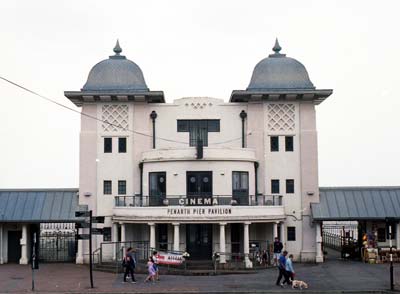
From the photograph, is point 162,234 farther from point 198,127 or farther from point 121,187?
point 198,127

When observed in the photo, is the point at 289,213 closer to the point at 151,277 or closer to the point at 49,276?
the point at 151,277

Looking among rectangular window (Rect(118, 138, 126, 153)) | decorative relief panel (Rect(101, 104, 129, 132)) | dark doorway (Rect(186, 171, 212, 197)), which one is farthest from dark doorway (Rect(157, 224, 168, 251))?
decorative relief panel (Rect(101, 104, 129, 132))

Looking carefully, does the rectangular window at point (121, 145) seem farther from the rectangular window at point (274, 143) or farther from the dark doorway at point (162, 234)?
the rectangular window at point (274, 143)

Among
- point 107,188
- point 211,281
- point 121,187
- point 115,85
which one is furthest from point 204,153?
point 211,281

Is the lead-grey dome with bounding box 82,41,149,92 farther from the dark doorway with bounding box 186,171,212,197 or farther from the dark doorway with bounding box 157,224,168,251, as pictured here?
the dark doorway with bounding box 157,224,168,251

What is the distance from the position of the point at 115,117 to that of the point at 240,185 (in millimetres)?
9375

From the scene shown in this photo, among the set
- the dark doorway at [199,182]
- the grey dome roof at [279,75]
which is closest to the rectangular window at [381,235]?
the grey dome roof at [279,75]

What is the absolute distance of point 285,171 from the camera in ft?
135

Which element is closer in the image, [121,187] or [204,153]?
[204,153]

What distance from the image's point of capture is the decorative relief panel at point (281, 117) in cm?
4144

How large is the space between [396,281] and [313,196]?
39.7ft

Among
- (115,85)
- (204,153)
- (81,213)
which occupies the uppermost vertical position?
(115,85)

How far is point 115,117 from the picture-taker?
137 ft

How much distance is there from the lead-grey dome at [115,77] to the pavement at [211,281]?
12138 millimetres
